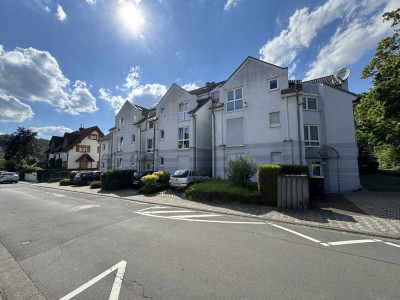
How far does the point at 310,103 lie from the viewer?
56.9 feet

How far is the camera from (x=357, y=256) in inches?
192

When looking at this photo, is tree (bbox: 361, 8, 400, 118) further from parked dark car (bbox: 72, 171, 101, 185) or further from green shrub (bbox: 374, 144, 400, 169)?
parked dark car (bbox: 72, 171, 101, 185)

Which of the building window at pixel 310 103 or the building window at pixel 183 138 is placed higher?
the building window at pixel 310 103

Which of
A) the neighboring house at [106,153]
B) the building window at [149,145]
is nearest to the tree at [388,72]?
the building window at [149,145]

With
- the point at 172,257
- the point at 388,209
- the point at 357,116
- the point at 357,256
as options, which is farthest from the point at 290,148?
the point at 172,257

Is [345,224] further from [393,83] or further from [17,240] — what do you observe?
[393,83]

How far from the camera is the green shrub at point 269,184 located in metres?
10.8

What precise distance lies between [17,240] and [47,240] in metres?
1.04

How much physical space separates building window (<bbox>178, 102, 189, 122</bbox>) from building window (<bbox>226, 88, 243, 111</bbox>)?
5.24 meters

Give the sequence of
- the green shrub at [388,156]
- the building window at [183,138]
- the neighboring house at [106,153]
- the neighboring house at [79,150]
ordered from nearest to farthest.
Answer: the building window at [183,138] → the green shrub at [388,156] → the neighboring house at [106,153] → the neighboring house at [79,150]

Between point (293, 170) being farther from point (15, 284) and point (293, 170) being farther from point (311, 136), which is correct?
point (15, 284)

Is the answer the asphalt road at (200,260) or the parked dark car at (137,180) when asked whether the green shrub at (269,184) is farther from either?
the parked dark car at (137,180)

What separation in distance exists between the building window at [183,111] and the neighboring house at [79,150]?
103 feet

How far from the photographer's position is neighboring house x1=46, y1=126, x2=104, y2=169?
143ft
